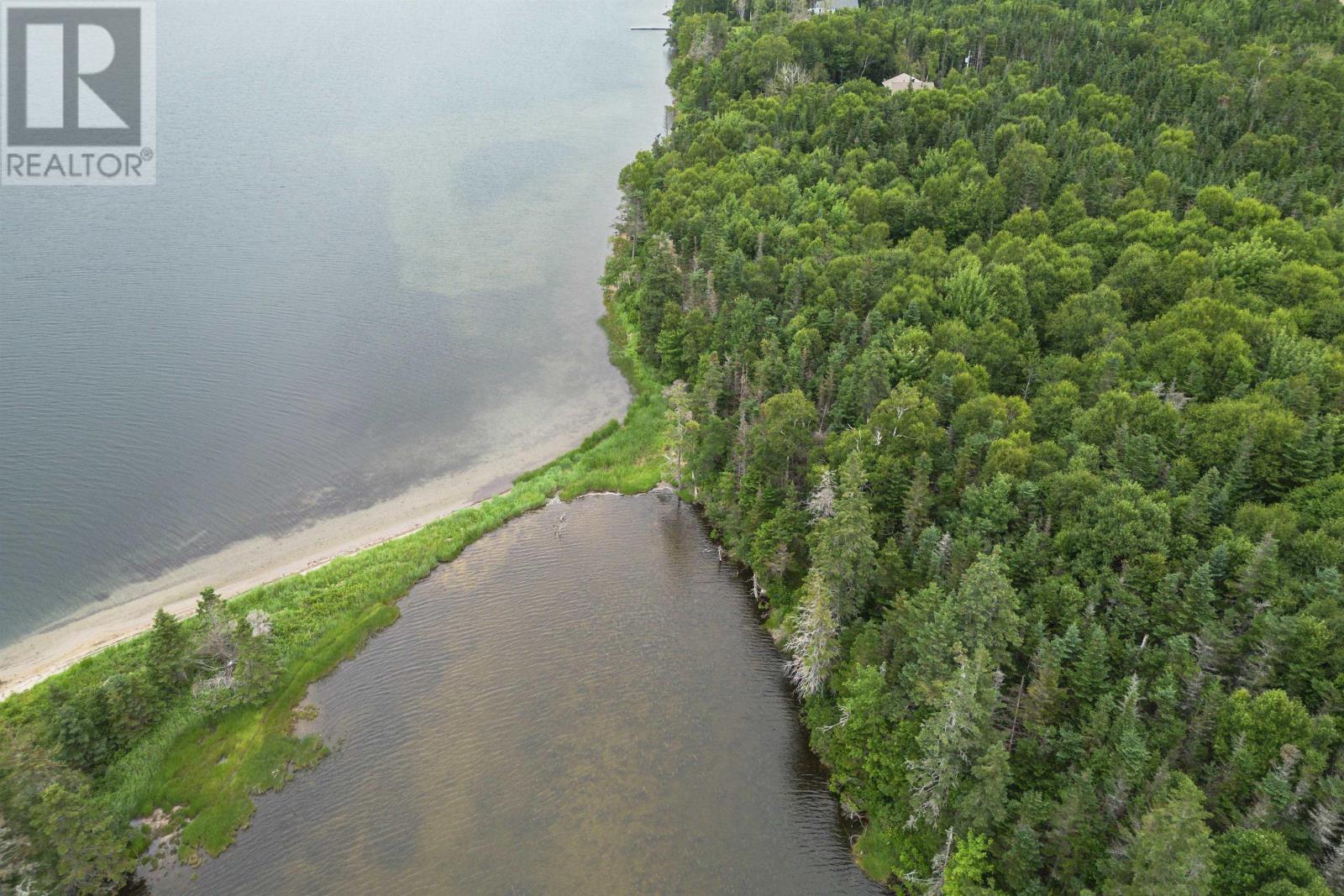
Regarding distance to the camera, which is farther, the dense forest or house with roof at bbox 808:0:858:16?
house with roof at bbox 808:0:858:16

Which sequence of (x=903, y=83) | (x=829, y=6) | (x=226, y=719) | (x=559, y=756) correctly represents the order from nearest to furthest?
(x=559, y=756) < (x=226, y=719) < (x=903, y=83) < (x=829, y=6)

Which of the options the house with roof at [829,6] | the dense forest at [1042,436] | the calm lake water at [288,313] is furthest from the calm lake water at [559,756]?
the house with roof at [829,6]

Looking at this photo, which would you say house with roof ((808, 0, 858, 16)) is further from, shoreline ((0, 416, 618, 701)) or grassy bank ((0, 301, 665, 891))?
grassy bank ((0, 301, 665, 891))

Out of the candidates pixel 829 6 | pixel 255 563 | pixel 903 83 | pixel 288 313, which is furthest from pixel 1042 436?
pixel 829 6

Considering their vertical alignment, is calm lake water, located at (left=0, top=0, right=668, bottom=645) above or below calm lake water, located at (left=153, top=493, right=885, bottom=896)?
above

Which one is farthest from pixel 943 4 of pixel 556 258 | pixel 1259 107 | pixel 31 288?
pixel 31 288

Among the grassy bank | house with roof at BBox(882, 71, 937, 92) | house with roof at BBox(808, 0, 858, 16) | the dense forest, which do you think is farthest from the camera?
house with roof at BBox(808, 0, 858, 16)

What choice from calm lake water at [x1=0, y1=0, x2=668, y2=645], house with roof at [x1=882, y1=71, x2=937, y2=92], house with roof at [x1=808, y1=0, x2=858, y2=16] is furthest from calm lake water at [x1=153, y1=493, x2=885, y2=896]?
house with roof at [x1=808, y1=0, x2=858, y2=16]

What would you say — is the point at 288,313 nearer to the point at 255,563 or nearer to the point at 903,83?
the point at 255,563
